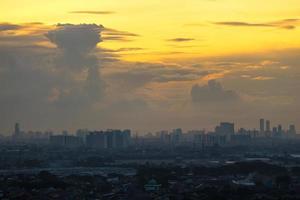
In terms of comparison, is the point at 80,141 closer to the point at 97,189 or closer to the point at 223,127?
the point at 223,127

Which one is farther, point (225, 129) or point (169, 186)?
point (225, 129)

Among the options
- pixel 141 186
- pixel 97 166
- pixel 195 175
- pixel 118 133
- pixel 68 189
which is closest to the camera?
pixel 68 189

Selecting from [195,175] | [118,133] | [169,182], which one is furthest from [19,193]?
[118,133]

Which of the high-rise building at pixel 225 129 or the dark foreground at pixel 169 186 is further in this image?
the high-rise building at pixel 225 129

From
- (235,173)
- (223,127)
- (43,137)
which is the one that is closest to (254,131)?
(223,127)

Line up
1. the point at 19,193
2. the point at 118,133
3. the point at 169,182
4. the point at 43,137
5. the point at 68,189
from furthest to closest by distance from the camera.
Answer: the point at 43,137, the point at 118,133, the point at 169,182, the point at 68,189, the point at 19,193

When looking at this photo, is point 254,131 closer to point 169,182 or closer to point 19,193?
point 169,182

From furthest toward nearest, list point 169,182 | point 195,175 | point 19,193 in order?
point 195,175, point 169,182, point 19,193

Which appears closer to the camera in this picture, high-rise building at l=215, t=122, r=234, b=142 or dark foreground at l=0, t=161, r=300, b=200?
dark foreground at l=0, t=161, r=300, b=200

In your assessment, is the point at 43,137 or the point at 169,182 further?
the point at 43,137
